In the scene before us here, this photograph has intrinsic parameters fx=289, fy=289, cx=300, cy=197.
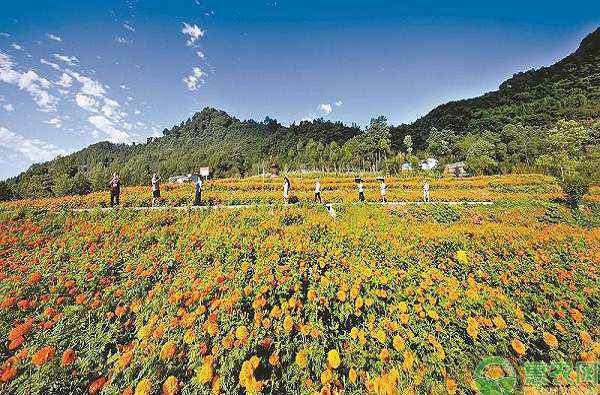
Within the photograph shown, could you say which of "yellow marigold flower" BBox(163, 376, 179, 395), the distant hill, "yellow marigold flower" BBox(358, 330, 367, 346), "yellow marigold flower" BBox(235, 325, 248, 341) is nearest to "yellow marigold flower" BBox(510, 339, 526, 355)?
"yellow marigold flower" BBox(358, 330, 367, 346)

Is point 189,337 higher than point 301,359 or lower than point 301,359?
higher

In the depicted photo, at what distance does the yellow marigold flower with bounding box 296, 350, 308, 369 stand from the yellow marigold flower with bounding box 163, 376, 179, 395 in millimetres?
1291

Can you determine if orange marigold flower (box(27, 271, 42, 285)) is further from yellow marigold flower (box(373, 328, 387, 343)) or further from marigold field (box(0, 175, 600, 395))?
yellow marigold flower (box(373, 328, 387, 343))

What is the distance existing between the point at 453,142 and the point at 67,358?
93.7 m

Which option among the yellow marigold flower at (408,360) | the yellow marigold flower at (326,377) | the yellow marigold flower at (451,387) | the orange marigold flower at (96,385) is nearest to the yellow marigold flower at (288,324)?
the yellow marigold flower at (326,377)

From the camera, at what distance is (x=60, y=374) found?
3.22 meters

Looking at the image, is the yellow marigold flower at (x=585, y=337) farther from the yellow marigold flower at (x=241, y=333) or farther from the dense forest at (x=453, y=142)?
the dense forest at (x=453, y=142)

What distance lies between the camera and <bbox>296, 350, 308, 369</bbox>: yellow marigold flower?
3287mm

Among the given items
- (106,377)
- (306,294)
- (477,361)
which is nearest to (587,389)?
(477,361)

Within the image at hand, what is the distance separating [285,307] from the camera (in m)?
4.08

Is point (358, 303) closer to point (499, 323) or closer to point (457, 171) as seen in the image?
point (499, 323)

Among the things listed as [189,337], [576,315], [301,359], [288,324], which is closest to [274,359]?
[301,359]

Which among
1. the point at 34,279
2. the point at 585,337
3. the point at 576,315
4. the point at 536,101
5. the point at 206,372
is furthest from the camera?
the point at 536,101

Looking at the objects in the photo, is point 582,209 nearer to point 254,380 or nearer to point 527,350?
point 527,350
